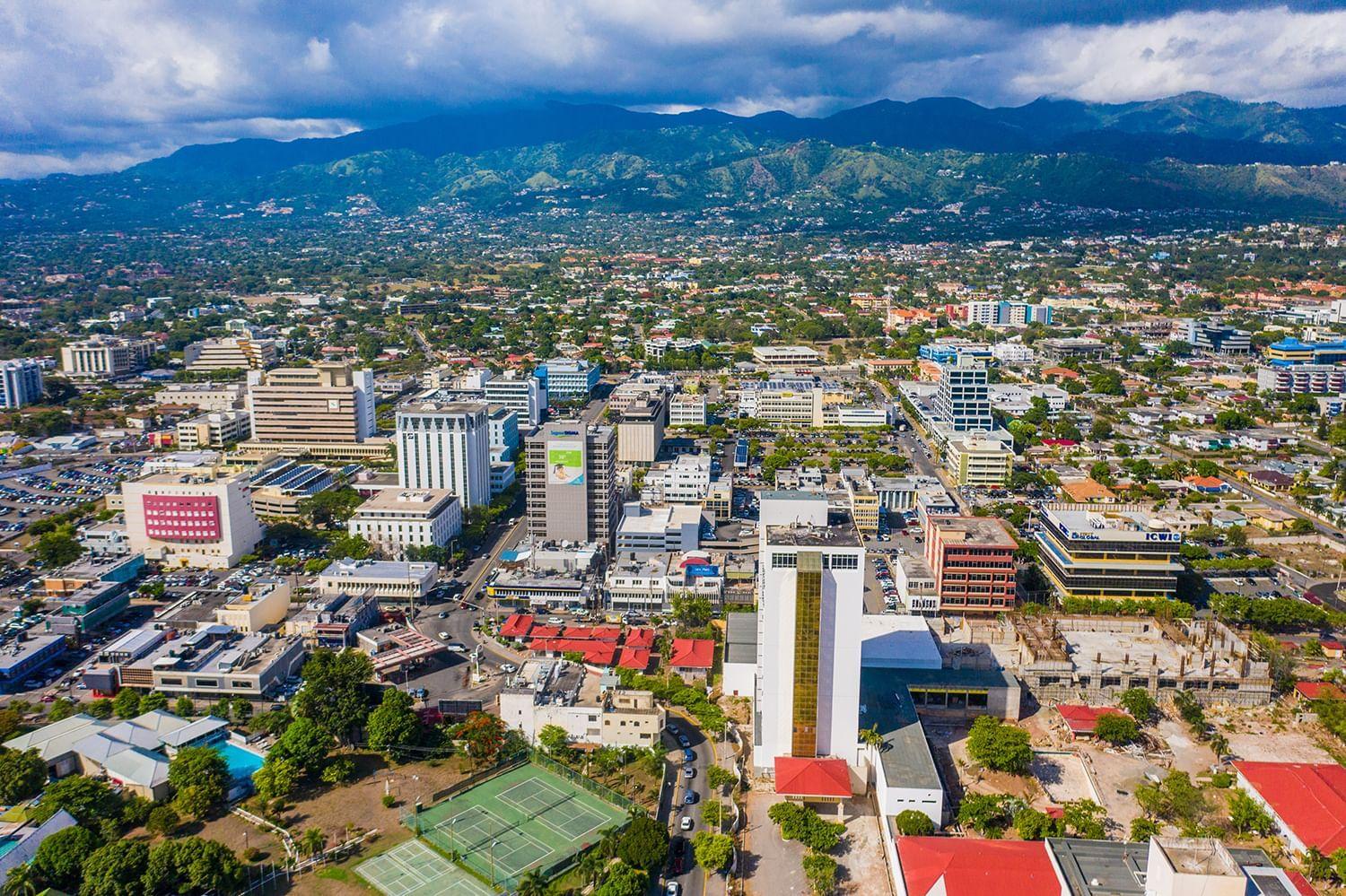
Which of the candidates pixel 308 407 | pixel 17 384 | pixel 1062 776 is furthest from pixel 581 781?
pixel 17 384

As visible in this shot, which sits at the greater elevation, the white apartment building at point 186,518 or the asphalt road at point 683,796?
the white apartment building at point 186,518

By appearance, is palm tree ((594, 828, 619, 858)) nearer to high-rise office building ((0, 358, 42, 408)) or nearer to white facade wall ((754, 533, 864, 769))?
white facade wall ((754, 533, 864, 769))

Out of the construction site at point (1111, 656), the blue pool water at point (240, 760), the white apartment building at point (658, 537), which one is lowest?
the blue pool water at point (240, 760)

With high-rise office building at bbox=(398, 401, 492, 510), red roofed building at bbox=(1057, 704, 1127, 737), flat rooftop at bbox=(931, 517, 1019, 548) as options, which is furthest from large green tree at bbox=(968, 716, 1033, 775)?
high-rise office building at bbox=(398, 401, 492, 510)

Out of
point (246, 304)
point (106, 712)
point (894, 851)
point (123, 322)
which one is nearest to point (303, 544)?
point (106, 712)

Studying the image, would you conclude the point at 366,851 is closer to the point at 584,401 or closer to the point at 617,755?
the point at 617,755

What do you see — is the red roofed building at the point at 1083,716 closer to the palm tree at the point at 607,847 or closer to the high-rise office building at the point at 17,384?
the palm tree at the point at 607,847

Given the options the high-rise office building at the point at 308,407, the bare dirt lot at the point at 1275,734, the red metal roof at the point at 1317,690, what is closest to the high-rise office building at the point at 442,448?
the high-rise office building at the point at 308,407
